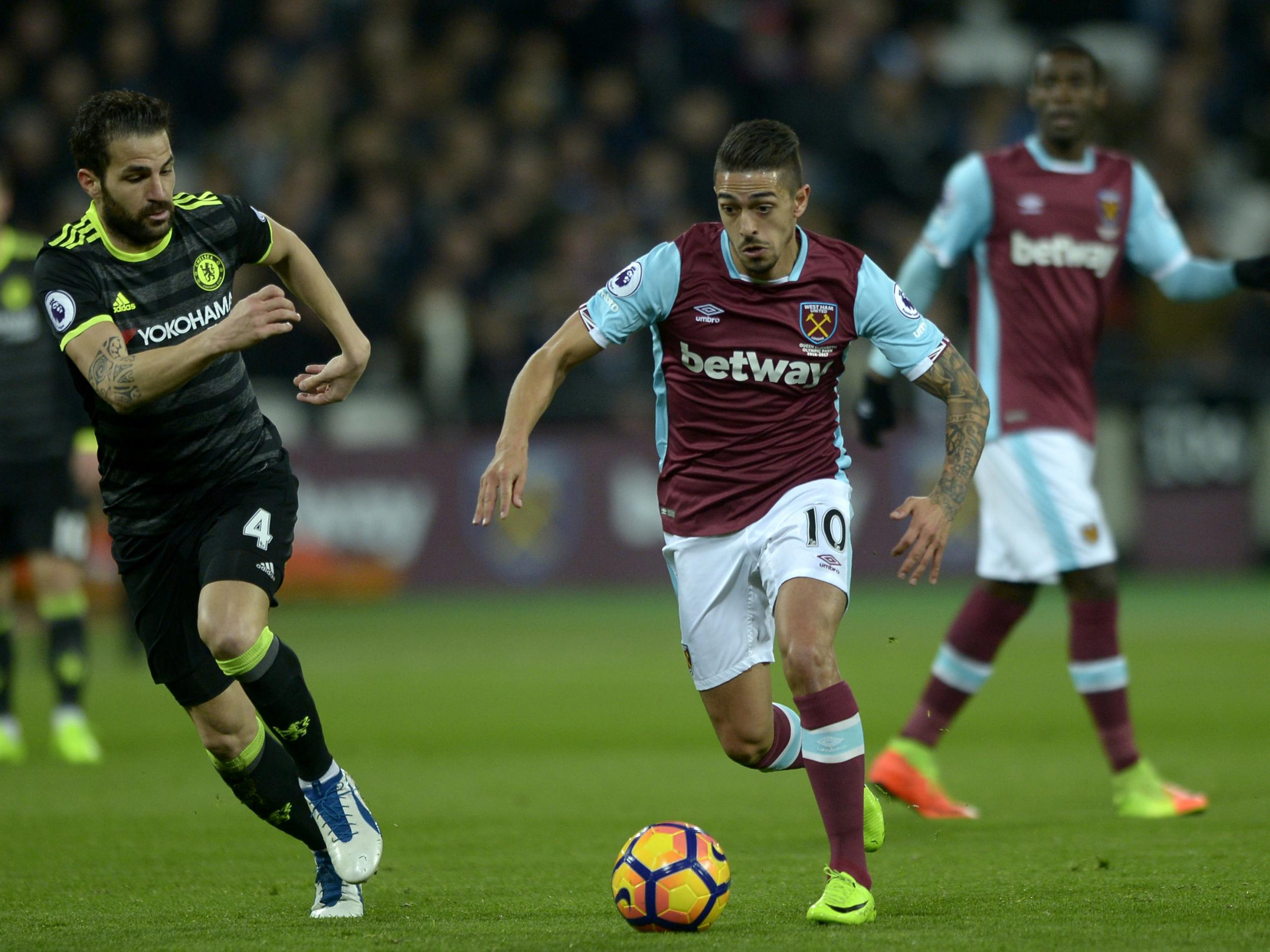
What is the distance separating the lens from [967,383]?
5.18 m

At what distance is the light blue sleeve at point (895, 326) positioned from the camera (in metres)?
5.17

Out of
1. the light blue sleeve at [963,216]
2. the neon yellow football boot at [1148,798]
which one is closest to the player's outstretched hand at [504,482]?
the light blue sleeve at [963,216]

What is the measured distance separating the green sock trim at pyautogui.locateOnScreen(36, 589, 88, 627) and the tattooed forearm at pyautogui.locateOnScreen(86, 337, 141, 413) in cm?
442

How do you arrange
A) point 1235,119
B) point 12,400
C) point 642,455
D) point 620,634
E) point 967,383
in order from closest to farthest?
1. point 967,383
2. point 12,400
3. point 620,634
4. point 642,455
5. point 1235,119

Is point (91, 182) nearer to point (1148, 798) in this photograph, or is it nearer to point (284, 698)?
point (284, 698)

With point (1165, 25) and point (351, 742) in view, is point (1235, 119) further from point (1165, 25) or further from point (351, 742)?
point (351, 742)

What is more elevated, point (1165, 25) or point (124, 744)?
point (1165, 25)

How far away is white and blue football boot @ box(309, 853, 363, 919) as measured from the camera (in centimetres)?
496

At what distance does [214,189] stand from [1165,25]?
10441 mm

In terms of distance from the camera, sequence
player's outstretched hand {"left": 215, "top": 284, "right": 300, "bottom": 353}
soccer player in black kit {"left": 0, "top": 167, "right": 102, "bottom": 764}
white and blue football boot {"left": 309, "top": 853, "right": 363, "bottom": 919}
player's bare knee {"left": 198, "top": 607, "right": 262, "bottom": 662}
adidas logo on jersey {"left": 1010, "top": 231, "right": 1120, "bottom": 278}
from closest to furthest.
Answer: player's outstretched hand {"left": 215, "top": 284, "right": 300, "bottom": 353} < player's bare knee {"left": 198, "top": 607, "right": 262, "bottom": 662} < white and blue football boot {"left": 309, "top": 853, "right": 363, "bottom": 919} < adidas logo on jersey {"left": 1010, "top": 231, "right": 1120, "bottom": 278} < soccer player in black kit {"left": 0, "top": 167, "right": 102, "bottom": 764}

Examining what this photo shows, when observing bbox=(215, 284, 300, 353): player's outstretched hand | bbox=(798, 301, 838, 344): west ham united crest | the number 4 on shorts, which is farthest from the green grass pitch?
bbox=(798, 301, 838, 344): west ham united crest

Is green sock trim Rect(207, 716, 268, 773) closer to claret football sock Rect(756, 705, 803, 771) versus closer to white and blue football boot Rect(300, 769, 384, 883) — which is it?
white and blue football boot Rect(300, 769, 384, 883)

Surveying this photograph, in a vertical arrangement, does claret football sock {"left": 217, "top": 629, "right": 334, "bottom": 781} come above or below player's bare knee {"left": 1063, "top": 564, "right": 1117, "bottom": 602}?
above

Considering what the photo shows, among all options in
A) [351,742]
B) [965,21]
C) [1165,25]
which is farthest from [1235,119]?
[351,742]
